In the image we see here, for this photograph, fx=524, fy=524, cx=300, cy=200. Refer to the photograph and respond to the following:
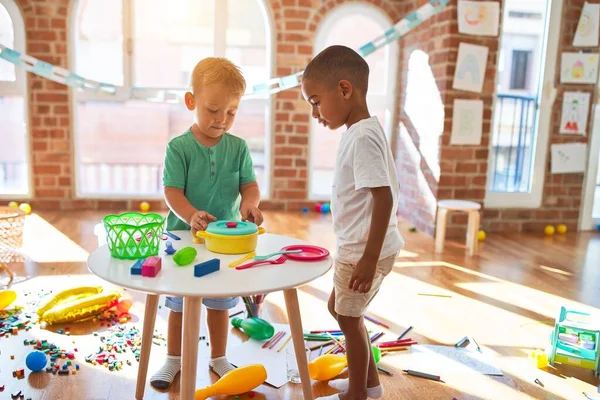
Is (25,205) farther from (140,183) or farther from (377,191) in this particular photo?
(377,191)

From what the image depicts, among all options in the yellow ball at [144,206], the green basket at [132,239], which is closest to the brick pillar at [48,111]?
the yellow ball at [144,206]

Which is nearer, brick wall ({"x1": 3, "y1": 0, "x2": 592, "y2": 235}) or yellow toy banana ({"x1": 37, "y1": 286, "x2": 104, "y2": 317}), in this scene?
→ yellow toy banana ({"x1": 37, "y1": 286, "x2": 104, "y2": 317})

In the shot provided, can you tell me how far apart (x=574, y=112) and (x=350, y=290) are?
3114mm

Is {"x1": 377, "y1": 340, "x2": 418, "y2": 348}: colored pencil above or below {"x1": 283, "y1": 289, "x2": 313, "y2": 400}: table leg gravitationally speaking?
below

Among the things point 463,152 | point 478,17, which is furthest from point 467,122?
point 478,17

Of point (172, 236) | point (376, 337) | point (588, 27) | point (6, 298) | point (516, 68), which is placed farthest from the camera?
point (516, 68)

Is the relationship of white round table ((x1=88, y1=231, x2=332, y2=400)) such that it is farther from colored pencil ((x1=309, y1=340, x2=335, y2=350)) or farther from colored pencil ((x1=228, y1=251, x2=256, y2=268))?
colored pencil ((x1=309, y1=340, x2=335, y2=350))

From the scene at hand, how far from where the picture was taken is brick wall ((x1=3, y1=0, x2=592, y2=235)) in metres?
3.41

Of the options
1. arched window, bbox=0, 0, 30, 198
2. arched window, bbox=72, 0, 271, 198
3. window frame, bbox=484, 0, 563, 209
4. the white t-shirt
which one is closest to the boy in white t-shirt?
the white t-shirt

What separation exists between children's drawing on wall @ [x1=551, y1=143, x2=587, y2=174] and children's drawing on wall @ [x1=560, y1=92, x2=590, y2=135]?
0.35 ft

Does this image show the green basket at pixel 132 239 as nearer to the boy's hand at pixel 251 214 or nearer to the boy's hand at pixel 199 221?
the boy's hand at pixel 199 221

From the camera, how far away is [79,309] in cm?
194

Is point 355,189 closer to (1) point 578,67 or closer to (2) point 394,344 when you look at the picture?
(2) point 394,344

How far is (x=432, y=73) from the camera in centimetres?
353
